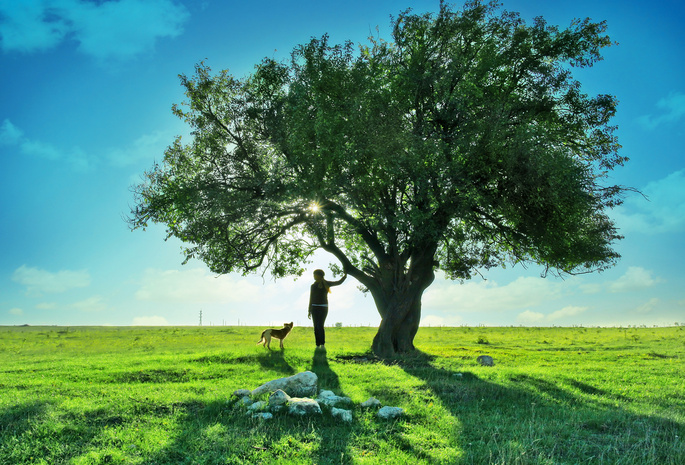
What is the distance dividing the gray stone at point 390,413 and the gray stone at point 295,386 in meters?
2.53

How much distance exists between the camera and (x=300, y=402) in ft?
35.5

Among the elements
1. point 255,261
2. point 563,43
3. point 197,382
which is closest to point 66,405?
point 197,382

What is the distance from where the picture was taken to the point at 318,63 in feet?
70.4

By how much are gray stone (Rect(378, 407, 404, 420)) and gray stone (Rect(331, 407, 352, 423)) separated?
2.30ft

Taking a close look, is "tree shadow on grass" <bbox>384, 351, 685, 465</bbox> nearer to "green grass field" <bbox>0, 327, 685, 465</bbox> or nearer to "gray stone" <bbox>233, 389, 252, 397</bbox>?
"green grass field" <bbox>0, 327, 685, 465</bbox>

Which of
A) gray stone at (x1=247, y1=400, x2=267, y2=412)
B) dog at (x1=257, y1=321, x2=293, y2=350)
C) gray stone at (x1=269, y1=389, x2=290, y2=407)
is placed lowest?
gray stone at (x1=247, y1=400, x2=267, y2=412)

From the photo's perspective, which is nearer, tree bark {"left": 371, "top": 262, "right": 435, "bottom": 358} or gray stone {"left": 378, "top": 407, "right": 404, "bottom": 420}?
gray stone {"left": 378, "top": 407, "right": 404, "bottom": 420}

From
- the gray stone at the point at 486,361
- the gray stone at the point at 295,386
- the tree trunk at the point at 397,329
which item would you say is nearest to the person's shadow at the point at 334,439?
the gray stone at the point at 295,386

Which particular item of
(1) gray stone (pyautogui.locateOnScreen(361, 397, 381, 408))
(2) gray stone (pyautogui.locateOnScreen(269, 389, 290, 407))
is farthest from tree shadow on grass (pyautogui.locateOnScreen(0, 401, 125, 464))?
(1) gray stone (pyautogui.locateOnScreen(361, 397, 381, 408))

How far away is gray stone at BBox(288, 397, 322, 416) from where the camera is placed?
34.7ft

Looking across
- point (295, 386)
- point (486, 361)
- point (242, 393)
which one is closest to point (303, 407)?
point (295, 386)

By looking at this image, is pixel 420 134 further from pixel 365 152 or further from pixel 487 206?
pixel 487 206

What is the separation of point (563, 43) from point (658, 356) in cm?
1786

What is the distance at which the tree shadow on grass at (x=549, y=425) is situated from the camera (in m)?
8.57
